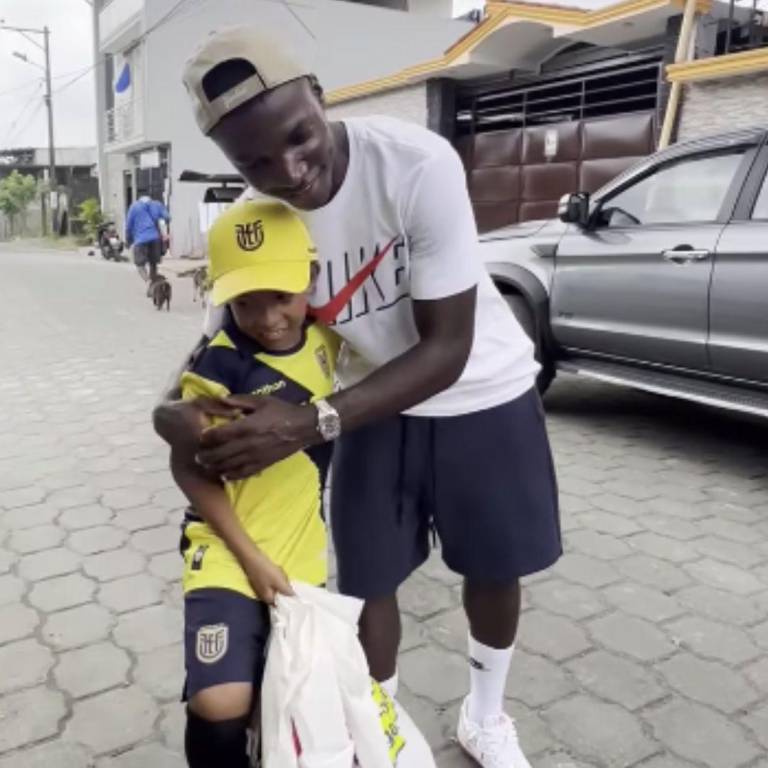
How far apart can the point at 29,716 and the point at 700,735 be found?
1.72 meters

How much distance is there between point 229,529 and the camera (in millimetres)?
1451

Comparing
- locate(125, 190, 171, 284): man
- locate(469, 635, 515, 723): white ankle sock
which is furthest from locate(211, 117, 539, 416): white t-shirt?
locate(125, 190, 171, 284): man

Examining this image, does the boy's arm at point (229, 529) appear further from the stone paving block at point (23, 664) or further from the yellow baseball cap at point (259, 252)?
the stone paving block at point (23, 664)

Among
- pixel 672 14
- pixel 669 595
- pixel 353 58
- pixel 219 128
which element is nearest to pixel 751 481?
pixel 669 595

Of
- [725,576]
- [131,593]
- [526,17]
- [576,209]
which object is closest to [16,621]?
[131,593]

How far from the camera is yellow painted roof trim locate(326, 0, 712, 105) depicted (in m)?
7.88

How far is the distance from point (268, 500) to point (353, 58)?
2271 cm

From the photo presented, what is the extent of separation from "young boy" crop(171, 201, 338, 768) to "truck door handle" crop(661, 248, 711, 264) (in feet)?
9.53

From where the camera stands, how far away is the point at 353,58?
2239 centimetres

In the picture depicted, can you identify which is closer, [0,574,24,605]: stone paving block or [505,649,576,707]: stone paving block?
[505,649,576,707]: stone paving block

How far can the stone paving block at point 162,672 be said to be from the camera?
2.29m

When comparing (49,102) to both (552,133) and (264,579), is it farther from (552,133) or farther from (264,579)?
(264,579)

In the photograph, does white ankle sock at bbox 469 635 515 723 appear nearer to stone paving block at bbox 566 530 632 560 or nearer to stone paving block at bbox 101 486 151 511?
stone paving block at bbox 566 530 632 560

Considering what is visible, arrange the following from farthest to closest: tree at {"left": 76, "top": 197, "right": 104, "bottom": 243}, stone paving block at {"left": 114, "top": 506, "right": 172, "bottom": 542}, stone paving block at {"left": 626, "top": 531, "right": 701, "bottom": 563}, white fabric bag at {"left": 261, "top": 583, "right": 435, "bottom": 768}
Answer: tree at {"left": 76, "top": 197, "right": 104, "bottom": 243}, stone paving block at {"left": 114, "top": 506, "right": 172, "bottom": 542}, stone paving block at {"left": 626, "top": 531, "right": 701, "bottom": 563}, white fabric bag at {"left": 261, "top": 583, "right": 435, "bottom": 768}
